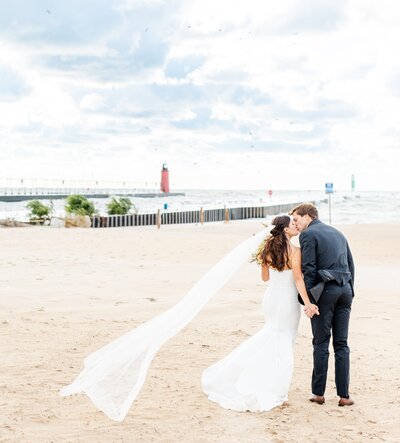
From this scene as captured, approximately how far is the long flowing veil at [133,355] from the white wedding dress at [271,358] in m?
0.50

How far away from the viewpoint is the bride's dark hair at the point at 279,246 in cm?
Answer: 619

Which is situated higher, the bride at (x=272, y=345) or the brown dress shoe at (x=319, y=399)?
the bride at (x=272, y=345)

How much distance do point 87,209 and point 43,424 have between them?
114 feet

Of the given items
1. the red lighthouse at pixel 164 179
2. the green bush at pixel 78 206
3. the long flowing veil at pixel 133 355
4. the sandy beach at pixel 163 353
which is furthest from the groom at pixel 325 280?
the red lighthouse at pixel 164 179

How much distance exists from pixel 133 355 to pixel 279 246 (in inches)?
70.1

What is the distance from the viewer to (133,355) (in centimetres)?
630

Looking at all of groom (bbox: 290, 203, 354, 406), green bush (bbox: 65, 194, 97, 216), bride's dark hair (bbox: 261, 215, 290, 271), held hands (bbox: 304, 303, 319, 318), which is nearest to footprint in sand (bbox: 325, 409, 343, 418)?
groom (bbox: 290, 203, 354, 406)

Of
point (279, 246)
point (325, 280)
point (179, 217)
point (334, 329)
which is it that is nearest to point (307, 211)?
point (279, 246)

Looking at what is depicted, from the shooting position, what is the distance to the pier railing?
39219mm

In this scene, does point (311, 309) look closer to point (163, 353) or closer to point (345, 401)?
point (345, 401)

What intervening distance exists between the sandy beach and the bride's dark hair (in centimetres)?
143

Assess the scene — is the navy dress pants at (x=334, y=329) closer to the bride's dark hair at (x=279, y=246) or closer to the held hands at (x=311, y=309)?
the held hands at (x=311, y=309)

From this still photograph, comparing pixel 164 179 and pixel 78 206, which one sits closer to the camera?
pixel 78 206

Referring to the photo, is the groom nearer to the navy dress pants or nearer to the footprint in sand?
the navy dress pants
